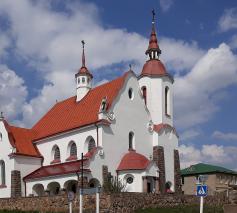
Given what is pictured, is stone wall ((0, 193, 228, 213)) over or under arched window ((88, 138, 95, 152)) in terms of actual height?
under

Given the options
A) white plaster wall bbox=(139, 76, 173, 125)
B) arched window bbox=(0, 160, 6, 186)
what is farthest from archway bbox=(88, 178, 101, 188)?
arched window bbox=(0, 160, 6, 186)

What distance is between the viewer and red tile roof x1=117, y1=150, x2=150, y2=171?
4129 cm

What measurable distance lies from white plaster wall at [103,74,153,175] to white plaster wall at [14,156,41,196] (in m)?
10.8

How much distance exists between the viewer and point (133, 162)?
137 feet

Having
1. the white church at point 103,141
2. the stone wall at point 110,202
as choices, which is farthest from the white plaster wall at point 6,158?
the stone wall at point 110,202

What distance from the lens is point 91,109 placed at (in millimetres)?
45688

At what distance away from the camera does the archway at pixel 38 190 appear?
45.8m

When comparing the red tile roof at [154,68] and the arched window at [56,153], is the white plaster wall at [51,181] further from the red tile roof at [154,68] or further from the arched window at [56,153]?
the red tile roof at [154,68]

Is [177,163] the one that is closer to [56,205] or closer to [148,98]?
[148,98]

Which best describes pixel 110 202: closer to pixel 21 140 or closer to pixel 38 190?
pixel 38 190

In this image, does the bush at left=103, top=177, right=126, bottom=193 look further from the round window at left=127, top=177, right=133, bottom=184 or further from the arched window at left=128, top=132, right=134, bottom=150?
the arched window at left=128, top=132, right=134, bottom=150

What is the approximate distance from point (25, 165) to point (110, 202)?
1863cm

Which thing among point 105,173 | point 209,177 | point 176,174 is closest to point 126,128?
point 105,173

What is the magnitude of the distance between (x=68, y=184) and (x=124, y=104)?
31.2ft
